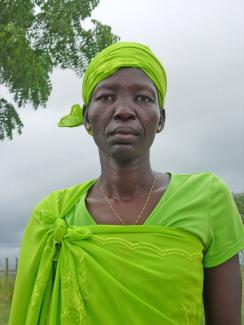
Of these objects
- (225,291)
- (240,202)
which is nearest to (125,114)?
(225,291)

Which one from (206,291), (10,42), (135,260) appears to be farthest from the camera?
(10,42)

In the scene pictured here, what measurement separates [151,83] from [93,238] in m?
0.52

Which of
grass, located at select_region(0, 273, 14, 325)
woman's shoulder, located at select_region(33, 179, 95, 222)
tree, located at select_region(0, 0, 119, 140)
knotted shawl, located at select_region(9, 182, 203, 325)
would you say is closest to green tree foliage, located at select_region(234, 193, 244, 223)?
grass, located at select_region(0, 273, 14, 325)

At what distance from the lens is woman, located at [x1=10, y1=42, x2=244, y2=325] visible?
1627 mm

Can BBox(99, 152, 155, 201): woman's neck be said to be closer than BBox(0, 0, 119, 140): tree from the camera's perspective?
Yes

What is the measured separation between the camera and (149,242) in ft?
5.42

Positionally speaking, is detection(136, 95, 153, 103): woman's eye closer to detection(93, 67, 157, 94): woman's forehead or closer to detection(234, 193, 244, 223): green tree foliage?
detection(93, 67, 157, 94): woman's forehead

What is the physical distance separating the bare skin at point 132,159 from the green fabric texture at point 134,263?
0.06 metres

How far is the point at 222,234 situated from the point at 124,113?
47cm

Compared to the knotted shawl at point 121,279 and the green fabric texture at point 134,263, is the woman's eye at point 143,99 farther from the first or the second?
the knotted shawl at point 121,279

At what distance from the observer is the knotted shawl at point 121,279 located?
1611 mm

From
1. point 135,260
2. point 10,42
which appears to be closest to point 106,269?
point 135,260

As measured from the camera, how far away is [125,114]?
1720mm

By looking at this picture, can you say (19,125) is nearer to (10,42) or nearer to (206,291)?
(10,42)
